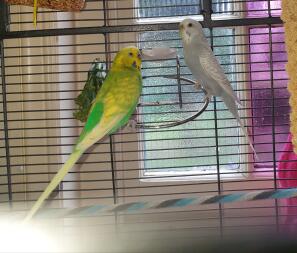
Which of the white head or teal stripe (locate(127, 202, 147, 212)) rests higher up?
the white head

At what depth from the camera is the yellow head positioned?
0.68 m

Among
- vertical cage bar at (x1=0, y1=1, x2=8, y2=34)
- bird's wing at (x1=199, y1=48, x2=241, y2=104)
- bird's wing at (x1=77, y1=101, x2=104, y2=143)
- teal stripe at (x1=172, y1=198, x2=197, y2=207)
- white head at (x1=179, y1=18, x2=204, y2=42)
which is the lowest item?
teal stripe at (x1=172, y1=198, x2=197, y2=207)

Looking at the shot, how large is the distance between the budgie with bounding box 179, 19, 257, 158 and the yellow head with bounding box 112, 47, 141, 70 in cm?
7

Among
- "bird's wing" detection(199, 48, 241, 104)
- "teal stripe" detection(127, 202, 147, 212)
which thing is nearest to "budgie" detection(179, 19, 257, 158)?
"bird's wing" detection(199, 48, 241, 104)

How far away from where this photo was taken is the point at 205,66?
705mm

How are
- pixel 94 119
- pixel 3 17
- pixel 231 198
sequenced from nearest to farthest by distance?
pixel 231 198 → pixel 94 119 → pixel 3 17

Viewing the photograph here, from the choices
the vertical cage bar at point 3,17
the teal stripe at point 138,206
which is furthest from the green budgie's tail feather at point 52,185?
the vertical cage bar at point 3,17

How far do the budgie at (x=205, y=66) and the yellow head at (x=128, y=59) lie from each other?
2.9 inches

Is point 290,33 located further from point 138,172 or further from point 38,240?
point 138,172

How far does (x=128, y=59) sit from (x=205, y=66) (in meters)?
0.10

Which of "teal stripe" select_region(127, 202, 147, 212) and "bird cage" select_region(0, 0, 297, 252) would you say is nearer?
"teal stripe" select_region(127, 202, 147, 212)

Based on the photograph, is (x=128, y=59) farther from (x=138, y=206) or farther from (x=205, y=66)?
(x=138, y=206)

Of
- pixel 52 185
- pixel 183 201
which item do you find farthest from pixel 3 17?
pixel 183 201

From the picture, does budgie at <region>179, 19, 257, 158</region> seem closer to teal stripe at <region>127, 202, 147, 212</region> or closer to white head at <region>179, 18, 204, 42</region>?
white head at <region>179, 18, 204, 42</region>
